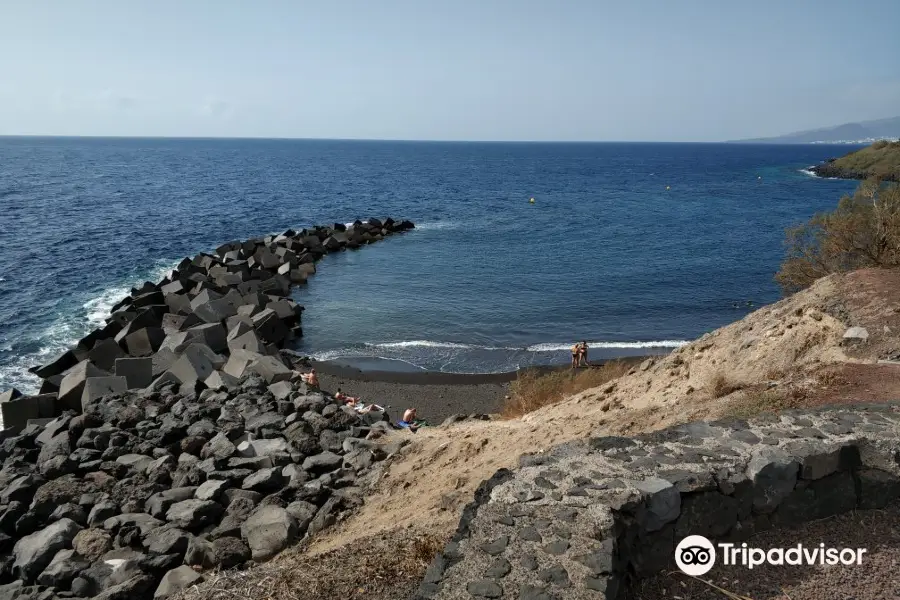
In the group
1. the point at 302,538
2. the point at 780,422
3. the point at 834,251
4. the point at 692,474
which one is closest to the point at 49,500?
the point at 302,538

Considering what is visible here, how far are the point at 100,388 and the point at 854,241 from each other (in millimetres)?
20965

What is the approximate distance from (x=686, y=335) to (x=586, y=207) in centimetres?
4428

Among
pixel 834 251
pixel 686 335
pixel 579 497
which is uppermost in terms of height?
pixel 834 251

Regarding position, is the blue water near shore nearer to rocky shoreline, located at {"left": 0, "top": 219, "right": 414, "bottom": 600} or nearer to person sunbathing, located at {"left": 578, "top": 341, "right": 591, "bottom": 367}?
person sunbathing, located at {"left": 578, "top": 341, "right": 591, "bottom": 367}

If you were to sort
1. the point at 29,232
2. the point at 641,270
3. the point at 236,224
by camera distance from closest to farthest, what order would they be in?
the point at 641,270
the point at 29,232
the point at 236,224

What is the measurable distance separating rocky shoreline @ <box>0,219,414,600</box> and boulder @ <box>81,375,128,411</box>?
4 centimetres

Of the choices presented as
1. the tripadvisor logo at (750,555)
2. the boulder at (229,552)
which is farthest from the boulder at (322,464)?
the tripadvisor logo at (750,555)

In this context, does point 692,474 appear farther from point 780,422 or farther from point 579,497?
point 780,422

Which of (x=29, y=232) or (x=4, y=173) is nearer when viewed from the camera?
(x=29, y=232)

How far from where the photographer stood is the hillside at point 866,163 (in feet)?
338

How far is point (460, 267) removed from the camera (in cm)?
3941

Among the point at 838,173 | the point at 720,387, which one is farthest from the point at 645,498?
the point at 838,173

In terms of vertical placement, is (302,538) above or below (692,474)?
below

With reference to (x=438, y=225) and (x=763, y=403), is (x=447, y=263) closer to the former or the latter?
(x=438, y=225)
